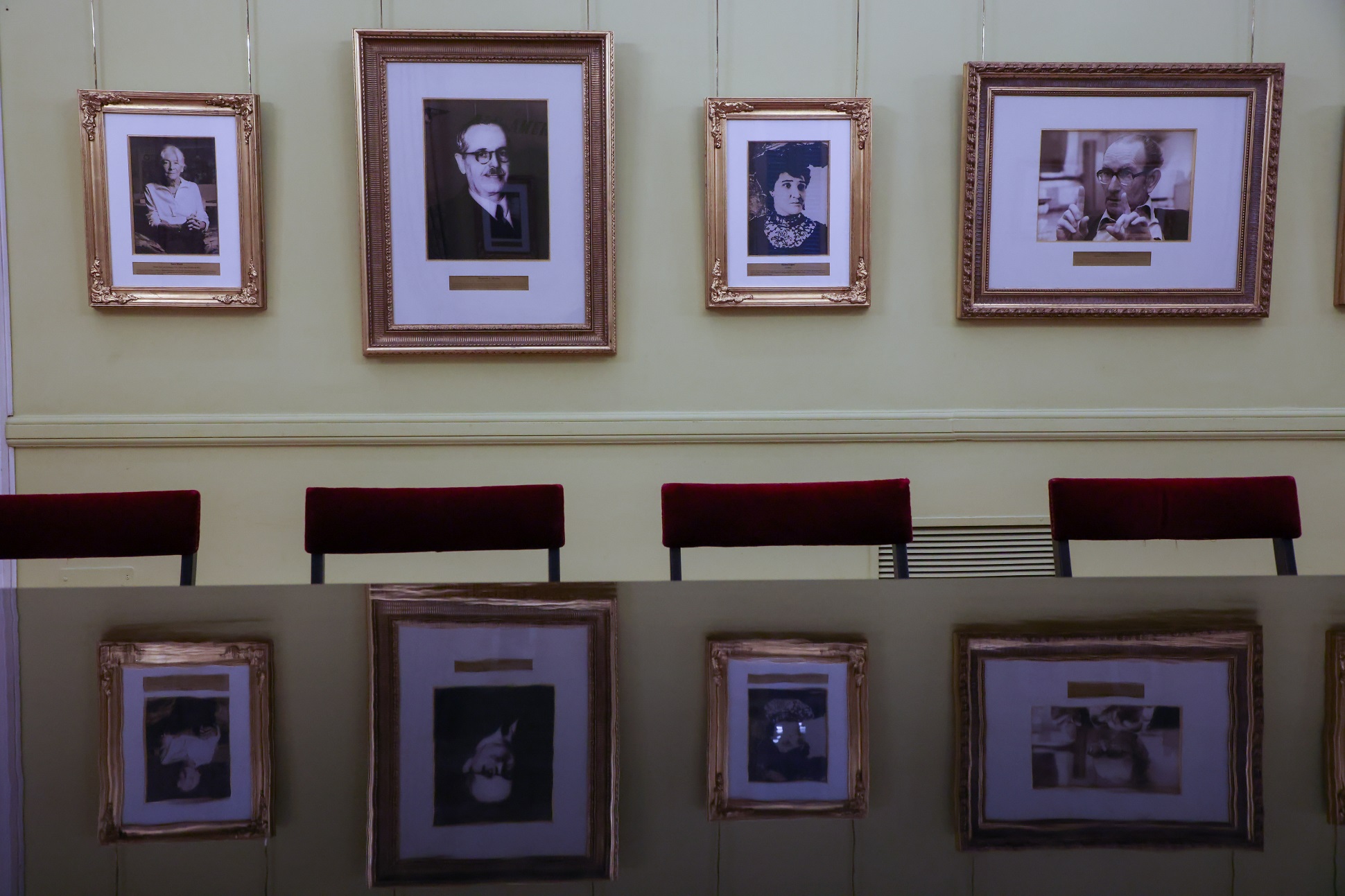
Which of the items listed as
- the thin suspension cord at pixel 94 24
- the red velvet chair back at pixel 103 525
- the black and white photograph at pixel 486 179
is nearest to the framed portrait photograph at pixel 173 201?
the thin suspension cord at pixel 94 24

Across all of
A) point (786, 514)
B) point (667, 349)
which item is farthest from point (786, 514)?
point (667, 349)

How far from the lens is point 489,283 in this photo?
2795 millimetres

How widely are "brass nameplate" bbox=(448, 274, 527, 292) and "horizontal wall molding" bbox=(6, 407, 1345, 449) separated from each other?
383mm

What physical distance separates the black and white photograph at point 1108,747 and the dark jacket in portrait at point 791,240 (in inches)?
87.7

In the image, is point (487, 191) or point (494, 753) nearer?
point (494, 753)

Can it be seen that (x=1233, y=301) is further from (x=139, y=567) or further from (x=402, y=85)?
(x=139, y=567)

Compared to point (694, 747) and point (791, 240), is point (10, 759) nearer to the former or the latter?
point (694, 747)

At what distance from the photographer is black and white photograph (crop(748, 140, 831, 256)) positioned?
2789 mm

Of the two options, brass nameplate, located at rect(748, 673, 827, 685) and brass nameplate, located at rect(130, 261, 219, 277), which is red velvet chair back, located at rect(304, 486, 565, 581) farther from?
brass nameplate, located at rect(130, 261, 219, 277)

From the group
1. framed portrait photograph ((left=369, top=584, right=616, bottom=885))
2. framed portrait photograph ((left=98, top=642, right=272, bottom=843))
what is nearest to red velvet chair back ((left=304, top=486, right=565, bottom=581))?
framed portrait photograph ((left=369, top=584, right=616, bottom=885))

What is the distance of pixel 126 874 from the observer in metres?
0.48

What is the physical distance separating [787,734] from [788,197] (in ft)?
7.68

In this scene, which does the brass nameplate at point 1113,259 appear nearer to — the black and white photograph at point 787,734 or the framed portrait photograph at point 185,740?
the black and white photograph at point 787,734

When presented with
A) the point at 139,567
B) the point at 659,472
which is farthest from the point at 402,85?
the point at 139,567
